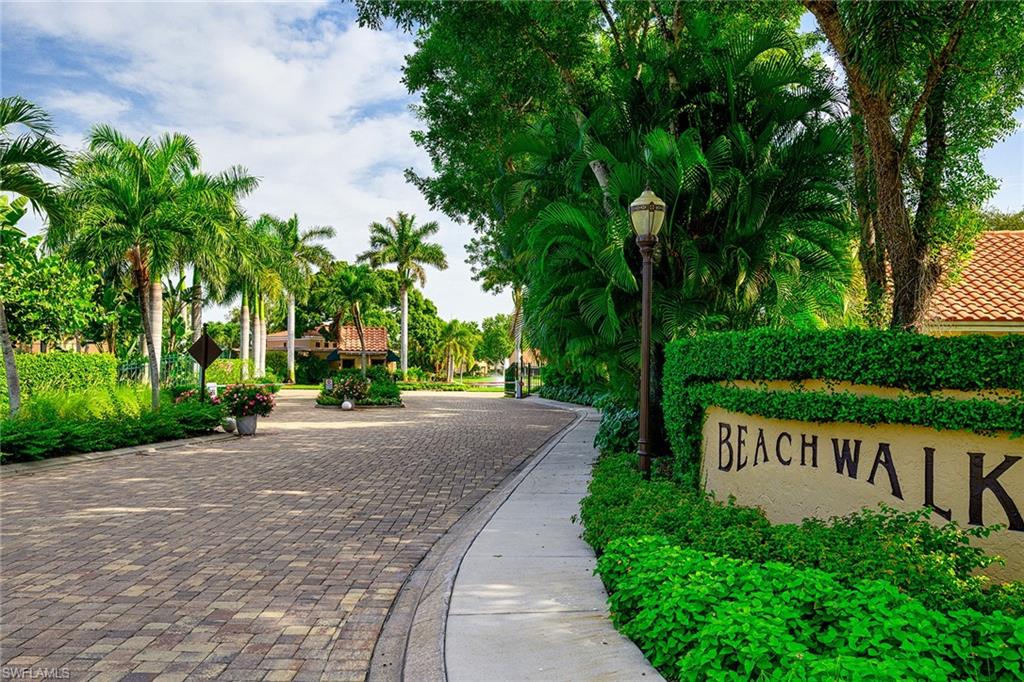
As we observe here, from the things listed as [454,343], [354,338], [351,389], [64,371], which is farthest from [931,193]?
[454,343]

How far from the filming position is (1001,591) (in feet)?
13.4

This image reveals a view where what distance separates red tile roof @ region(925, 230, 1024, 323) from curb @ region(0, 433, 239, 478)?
1652cm

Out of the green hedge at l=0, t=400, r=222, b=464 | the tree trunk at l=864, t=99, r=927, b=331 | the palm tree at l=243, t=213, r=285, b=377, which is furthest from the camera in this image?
the palm tree at l=243, t=213, r=285, b=377

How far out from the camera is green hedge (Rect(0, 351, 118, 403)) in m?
19.7

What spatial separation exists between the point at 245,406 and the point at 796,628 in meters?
16.5

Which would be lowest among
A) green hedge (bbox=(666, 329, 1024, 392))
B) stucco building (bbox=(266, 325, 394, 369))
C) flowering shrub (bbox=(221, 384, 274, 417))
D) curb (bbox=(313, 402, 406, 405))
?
curb (bbox=(313, 402, 406, 405))

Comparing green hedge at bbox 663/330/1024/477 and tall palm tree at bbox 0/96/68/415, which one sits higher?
tall palm tree at bbox 0/96/68/415

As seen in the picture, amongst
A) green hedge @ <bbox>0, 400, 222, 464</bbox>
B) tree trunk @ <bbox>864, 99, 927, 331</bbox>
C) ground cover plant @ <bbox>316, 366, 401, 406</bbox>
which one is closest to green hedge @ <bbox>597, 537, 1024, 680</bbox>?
tree trunk @ <bbox>864, 99, 927, 331</bbox>

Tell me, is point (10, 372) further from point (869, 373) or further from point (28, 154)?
point (869, 373)

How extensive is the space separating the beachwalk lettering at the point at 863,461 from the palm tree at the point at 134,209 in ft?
49.9

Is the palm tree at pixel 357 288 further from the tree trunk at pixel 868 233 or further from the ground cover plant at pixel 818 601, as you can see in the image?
the ground cover plant at pixel 818 601

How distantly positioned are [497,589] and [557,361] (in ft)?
23.9

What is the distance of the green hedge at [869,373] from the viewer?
4.92 m

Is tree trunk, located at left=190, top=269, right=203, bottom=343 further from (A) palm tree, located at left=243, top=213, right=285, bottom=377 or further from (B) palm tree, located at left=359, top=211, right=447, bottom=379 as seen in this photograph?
(B) palm tree, located at left=359, top=211, right=447, bottom=379
